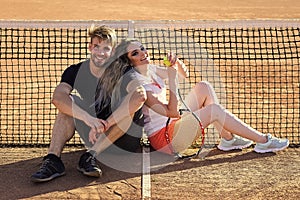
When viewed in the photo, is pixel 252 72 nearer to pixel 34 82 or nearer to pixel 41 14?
pixel 34 82

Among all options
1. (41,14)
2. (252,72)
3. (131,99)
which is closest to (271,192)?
(131,99)

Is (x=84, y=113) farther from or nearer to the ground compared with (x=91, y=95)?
nearer to the ground

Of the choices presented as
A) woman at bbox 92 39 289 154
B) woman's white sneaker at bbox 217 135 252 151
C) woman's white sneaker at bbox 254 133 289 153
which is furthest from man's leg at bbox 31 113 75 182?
woman's white sneaker at bbox 254 133 289 153

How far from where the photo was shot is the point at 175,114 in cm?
498

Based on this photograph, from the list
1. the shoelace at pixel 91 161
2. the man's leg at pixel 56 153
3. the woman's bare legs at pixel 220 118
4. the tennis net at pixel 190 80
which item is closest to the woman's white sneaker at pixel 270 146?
the woman's bare legs at pixel 220 118

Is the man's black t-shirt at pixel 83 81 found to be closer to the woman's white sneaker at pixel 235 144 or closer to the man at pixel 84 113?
the man at pixel 84 113

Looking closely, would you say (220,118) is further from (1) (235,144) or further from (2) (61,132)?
(2) (61,132)

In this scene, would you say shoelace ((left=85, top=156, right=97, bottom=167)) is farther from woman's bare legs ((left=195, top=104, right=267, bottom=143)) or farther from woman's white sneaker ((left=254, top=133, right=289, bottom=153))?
woman's white sneaker ((left=254, top=133, right=289, bottom=153))

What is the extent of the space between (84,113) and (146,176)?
0.65m

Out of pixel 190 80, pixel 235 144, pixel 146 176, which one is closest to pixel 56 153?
pixel 146 176

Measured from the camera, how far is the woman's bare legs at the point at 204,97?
5320 mm

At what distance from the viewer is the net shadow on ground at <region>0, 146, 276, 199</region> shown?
4.68m

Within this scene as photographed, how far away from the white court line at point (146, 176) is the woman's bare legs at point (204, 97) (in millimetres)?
513

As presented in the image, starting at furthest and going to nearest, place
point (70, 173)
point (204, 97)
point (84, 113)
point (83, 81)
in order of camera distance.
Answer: point (204, 97) < point (83, 81) < point (70, 173) < point (84, 113)
